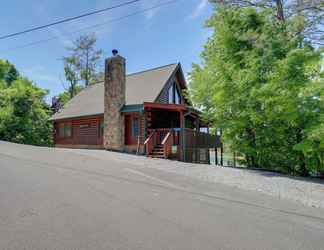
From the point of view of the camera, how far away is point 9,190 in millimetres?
5109

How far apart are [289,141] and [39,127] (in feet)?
66.8

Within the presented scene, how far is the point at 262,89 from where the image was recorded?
26.5 feet

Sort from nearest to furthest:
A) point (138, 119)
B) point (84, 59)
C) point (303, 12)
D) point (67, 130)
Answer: point (303, 12) → point (138, 119) → point (67, 130) → point (84, 59)

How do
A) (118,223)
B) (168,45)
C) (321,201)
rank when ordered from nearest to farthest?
(118,223) < (321,201) < (168,45)

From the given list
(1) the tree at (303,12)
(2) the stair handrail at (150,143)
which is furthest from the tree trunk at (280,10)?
(2) the stair handrail at (150,143)

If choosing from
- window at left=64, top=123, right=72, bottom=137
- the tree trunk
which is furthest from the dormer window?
window at left=64, top=123, right=72, bottom=137

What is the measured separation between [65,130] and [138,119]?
8.74m

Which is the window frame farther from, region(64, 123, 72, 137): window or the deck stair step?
region(64, 123, 72, 137): window

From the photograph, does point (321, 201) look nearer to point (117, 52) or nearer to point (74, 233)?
point (74, 233)

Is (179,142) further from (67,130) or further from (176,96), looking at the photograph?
(67,130)

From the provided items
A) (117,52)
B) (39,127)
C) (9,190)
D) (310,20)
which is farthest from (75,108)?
(310,20)

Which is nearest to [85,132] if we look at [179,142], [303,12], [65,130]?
[65,130]

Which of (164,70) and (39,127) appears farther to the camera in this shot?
(39,127)

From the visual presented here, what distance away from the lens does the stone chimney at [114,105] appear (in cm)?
1494
